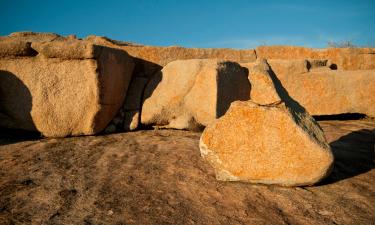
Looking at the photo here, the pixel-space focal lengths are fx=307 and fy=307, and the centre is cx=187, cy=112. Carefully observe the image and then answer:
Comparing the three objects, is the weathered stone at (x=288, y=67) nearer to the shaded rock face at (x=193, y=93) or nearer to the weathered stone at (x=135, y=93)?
the shaded rock face at (x=193, y=93)

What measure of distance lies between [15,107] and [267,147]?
8.66ft

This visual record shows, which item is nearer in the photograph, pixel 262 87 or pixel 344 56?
pixel 262 87

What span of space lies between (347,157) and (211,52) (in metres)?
2.38

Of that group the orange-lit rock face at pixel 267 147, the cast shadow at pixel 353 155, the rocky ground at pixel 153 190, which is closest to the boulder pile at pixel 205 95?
the orange-lit rock face at pixel 267 147

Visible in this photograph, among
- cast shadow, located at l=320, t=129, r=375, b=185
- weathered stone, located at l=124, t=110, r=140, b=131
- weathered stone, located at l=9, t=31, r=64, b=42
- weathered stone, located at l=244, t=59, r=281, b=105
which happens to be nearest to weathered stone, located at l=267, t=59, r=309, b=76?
cast shadow, located at l=320, t=129, r=375, b=185

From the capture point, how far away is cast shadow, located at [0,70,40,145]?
319cm

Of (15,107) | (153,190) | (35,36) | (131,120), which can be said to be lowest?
(153,190)

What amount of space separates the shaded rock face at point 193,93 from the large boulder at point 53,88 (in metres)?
0.70

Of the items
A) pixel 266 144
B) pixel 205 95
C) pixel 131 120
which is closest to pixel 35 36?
pixel 131 120

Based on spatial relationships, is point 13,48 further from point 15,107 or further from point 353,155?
point 353,155

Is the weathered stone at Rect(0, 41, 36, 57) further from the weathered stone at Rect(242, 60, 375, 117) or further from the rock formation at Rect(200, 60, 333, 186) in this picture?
the weathered stone at Rect(242, 60, 375, 117)

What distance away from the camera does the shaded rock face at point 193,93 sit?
11.2 feet

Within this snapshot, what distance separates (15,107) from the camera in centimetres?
322

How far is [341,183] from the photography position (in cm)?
210
